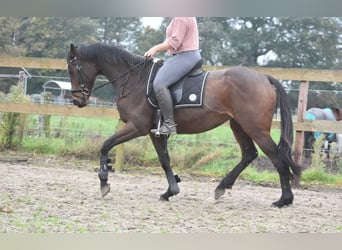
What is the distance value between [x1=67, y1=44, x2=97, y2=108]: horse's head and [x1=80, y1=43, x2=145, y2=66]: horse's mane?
62 millimetres

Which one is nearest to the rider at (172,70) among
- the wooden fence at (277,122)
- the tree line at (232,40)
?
the wooden fence at (277,122)

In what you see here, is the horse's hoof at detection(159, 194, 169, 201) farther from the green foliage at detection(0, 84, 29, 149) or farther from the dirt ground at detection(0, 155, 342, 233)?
the green foliage at detection(0, 84, 29, 149)

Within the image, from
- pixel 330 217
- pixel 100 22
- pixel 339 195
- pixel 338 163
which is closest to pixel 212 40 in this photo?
pixel 100 22

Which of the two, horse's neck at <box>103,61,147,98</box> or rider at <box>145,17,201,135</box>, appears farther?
horse's neck at <box>103,61,147,98</box>

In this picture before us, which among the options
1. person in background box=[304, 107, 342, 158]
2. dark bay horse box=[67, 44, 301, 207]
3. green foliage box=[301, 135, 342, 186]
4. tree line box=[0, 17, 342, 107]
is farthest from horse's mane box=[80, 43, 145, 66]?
tree line box=[0, 17, 342, 107]

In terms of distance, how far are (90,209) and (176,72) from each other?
55.8 inches

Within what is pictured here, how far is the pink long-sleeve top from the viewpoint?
4.03m

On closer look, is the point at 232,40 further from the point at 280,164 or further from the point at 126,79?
the point at 280,164

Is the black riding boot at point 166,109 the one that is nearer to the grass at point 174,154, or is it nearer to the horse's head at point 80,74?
the horse's head at point 80,74

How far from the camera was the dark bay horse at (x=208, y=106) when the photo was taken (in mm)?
4137

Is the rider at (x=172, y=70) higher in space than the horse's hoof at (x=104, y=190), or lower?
higher

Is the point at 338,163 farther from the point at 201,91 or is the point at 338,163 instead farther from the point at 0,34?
the point at 0,34

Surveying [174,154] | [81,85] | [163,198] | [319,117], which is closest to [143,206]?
[163,198]

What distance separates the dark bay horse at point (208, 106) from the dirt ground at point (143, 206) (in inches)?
10.0
